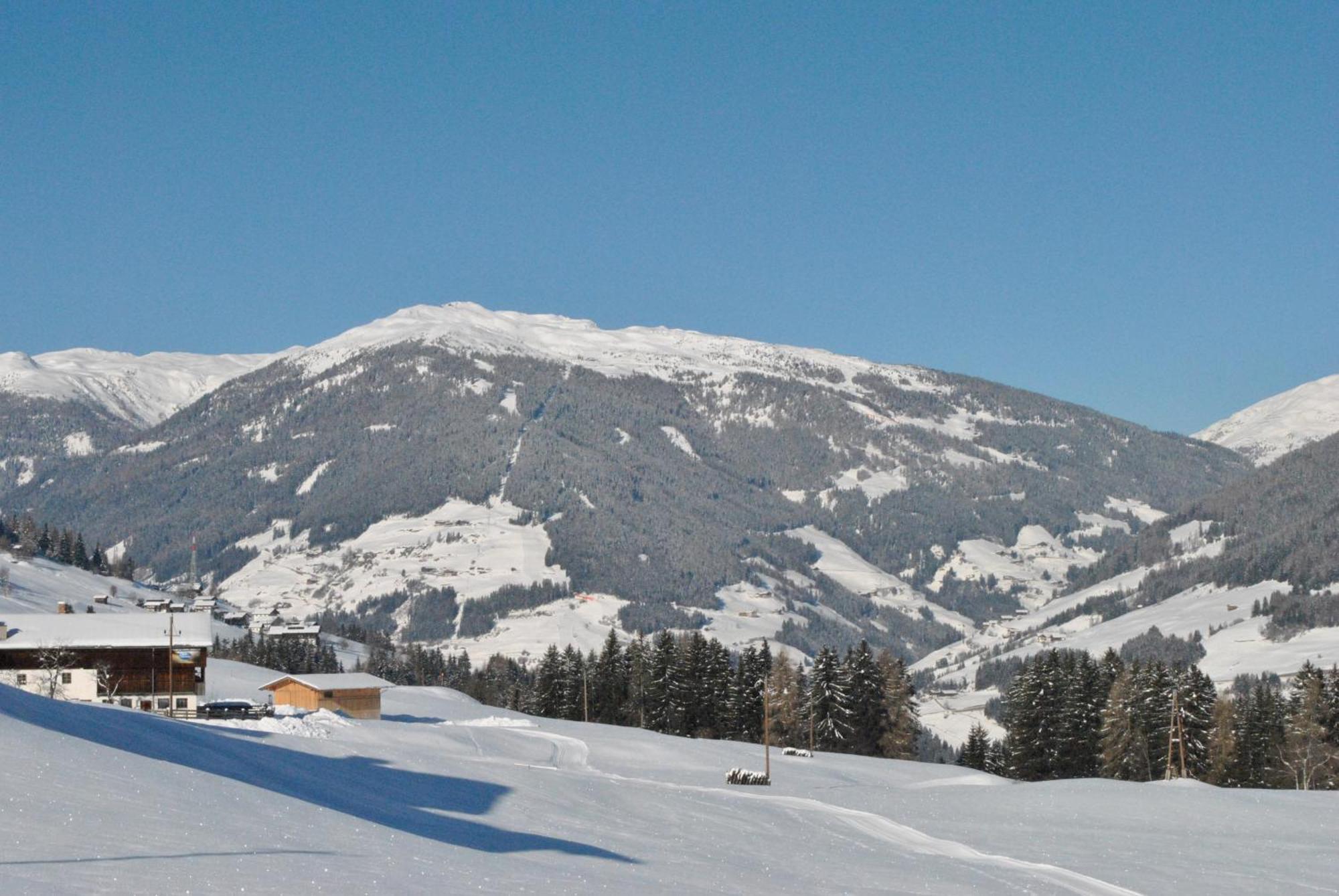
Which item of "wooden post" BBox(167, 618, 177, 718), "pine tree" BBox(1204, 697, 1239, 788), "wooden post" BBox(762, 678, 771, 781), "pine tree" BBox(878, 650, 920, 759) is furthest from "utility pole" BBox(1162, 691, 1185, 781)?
"wooden post" BBox(167, 618, 177, 718)

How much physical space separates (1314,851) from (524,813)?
96.2 ft

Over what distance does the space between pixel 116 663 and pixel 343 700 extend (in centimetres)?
1687

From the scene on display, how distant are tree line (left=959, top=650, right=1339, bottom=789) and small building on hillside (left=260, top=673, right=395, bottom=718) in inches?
1852

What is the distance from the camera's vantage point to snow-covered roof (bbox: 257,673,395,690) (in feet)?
346

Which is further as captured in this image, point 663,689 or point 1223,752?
point 663,689

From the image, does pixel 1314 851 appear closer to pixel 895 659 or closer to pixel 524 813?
pixel 524 813

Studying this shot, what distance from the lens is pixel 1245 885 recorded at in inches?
1801

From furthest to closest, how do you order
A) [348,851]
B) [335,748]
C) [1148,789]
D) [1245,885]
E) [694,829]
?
[1148,789] → [335,748] → [694,829] → [1245,885] → [348,851]

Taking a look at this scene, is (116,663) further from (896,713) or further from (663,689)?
(896,713)

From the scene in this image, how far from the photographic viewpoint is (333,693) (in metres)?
104

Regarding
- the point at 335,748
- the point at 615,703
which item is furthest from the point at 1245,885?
the point at 615,703

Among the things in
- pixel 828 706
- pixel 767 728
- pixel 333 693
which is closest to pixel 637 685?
pixel 828 706

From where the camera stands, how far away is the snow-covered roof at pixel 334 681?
105 m

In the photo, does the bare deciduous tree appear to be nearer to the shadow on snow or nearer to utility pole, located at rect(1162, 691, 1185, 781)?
the shadow on snow
